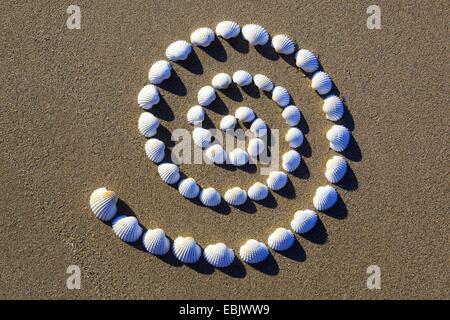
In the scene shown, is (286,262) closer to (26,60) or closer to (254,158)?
(254,158)

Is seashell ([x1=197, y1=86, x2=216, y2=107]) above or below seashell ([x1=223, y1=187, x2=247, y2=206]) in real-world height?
above

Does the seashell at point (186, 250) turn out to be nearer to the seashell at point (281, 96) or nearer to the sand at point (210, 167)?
the sand at point (210, 167)

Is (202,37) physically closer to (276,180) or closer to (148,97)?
(148,97)

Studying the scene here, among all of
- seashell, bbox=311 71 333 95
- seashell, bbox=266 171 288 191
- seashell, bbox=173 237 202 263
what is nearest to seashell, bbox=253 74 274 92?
seashell, bbox=311 71 333 95

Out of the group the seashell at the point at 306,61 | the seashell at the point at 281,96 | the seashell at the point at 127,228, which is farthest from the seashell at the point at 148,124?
the seashell at the point at 306,61

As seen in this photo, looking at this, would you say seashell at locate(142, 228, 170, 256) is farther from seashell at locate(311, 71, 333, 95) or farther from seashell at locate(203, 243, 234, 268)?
seashell at locate(311, 71, 333, 95)

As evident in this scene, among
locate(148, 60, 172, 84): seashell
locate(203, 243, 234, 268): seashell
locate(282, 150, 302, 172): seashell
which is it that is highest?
locate(148, 60, 172, 84): seashell

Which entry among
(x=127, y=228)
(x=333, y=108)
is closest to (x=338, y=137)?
(x=333, y=108)
